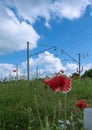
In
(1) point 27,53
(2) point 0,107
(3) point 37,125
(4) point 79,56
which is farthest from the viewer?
(4) point 79,56

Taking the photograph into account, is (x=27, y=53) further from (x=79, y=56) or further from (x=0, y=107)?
(x=0, y=107)

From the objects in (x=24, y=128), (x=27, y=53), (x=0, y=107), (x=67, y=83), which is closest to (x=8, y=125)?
(x=24, y=128)

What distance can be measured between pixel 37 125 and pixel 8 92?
7.98 ft

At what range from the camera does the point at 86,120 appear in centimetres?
453

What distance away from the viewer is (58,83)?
9.77 ft

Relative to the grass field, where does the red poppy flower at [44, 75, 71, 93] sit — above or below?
above

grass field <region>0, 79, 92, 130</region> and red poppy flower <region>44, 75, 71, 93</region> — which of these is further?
grass field <region>0, 79, 92, 130</region>

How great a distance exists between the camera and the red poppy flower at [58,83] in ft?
9.60

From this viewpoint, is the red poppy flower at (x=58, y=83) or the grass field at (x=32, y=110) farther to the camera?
the grass field at (x=32, y=110)

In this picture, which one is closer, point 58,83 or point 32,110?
point 58,83

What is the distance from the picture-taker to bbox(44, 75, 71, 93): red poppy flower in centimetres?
293

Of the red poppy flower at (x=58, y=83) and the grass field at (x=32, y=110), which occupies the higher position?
the red poppy flower at (x=58, y=83)

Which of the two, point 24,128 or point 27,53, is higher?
point 27,53

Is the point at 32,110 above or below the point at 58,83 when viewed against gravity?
below
